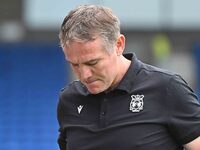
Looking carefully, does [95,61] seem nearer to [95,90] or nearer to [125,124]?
[95,90]

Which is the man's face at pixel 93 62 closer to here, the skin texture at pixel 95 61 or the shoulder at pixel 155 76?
the skin texture at pixel 95 61

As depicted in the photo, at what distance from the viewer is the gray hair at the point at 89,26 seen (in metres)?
2.11

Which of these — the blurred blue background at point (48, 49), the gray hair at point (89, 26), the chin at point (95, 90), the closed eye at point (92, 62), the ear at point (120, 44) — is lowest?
the blurred blue background at point (48, 49)

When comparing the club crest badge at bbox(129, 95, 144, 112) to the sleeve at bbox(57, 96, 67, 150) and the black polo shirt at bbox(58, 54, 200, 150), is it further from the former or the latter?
the sleeve at bbox(57, 96, 67, 150)

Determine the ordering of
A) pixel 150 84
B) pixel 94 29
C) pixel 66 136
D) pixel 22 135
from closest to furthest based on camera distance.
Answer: pixel 94 29 → pixel 150 84 → pixel 66 136 → pixel 22 135

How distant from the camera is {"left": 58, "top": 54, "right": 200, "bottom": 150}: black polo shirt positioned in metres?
2.20

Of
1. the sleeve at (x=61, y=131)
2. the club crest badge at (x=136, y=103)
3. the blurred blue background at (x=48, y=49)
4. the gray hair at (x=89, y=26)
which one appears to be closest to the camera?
the gray hair at (x=89, y=26)

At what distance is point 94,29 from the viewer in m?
2.12

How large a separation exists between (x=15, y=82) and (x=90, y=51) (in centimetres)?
791

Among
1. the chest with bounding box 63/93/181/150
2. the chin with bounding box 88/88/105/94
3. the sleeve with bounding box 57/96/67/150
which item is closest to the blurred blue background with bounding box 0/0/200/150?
the sleeve with bounding box 57/96/67/150

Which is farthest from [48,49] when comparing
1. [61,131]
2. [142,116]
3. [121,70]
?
[142,116]

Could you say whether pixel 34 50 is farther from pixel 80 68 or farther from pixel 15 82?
pixel 80 68

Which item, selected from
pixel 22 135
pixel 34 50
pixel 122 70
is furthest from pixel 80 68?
pixel 34 50

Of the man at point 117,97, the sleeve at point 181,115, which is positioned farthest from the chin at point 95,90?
the sleeve at point 181,115
